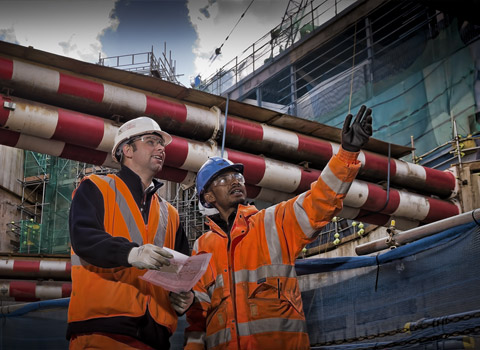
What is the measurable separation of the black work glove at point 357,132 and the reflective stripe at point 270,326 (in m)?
1.17

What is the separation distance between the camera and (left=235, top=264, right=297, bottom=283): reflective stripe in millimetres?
3627

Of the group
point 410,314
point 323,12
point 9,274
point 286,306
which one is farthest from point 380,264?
point 323,12

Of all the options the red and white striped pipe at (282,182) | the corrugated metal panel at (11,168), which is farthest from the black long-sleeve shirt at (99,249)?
the corrugated metal panel at (11,168)

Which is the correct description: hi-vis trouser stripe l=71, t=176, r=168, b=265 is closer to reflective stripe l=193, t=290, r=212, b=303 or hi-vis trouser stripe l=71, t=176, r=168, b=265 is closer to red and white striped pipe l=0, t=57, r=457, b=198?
reflective stripe l=193, t=290, r=212, b=303

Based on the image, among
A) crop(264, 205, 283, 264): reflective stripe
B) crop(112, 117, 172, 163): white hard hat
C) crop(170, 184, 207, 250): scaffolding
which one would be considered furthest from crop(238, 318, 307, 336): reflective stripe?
crop(170, 184, 207, 250): scaffolding

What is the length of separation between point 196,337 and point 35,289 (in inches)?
411

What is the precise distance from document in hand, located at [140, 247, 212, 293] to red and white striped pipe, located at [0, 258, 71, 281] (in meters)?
11.0

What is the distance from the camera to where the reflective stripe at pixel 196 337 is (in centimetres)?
374

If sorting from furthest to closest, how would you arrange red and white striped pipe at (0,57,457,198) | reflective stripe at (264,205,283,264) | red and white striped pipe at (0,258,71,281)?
red and white striped pipe at (0,258,71,281), red and white striped pipe at (0,57,457,198), reflective stripe at (264,205,283,264)

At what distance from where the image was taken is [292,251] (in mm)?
3709

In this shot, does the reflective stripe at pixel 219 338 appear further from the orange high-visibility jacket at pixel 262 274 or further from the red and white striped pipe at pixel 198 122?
the red and white striped pipe at pixel 198 122

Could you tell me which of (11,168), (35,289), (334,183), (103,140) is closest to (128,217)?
(334,183)

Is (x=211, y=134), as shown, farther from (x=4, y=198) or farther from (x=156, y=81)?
(x=4, y=198)

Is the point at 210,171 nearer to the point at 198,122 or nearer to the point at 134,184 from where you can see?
the point at 134,184
